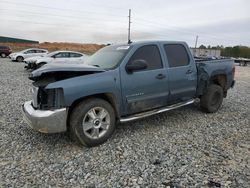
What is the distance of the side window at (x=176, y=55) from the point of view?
535 centimetres

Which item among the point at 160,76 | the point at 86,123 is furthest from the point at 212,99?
the point at 86,123

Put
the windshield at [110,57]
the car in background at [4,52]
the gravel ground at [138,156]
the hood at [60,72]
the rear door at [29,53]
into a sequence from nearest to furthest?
the gravel ground at [138,156] < the hood at [60,72] < the windshield at [110,57] < the rear door at [29,53] < the car in background at [4,52]

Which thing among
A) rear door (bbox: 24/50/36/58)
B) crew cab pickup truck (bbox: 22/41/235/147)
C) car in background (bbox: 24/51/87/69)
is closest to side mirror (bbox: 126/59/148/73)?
crew cab pickup truck (bbox: 22/41/235/147)

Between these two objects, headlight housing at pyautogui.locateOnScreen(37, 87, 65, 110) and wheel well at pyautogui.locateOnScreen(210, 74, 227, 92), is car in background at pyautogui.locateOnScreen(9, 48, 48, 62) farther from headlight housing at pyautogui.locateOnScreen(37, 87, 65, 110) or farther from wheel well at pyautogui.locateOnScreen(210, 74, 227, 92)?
headlight housing at pyautogui.locateOnScreen(37, 87, 65, 110)

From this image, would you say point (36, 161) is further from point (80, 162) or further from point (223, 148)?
point (223, 148)

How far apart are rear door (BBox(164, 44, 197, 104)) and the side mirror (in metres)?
0.91

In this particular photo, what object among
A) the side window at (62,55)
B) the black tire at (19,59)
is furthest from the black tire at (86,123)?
the black tire at (19,59)

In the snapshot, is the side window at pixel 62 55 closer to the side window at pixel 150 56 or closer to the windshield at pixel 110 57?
the windshield at pixel 110 57

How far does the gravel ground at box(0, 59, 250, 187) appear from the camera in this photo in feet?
10.6

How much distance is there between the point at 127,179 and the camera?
3238 millimetres

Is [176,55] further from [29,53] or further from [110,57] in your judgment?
[29,53]

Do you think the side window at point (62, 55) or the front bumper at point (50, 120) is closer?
the front bumper at point (50, 120)

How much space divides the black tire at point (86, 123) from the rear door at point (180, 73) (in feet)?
5.37

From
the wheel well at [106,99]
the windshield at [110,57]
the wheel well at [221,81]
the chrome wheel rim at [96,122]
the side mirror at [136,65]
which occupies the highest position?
the windshield at [110,57]
